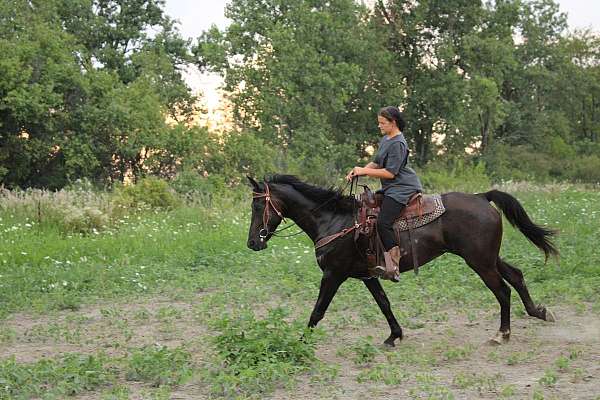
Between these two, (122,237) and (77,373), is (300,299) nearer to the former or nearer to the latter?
(77,373)

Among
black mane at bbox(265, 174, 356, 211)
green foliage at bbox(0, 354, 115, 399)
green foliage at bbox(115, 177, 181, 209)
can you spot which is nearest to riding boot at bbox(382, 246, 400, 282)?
black mane at bbox(265, 174, 356, 211)

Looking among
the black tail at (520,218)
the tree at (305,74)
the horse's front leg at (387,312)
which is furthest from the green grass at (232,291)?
the tree at (305,74)

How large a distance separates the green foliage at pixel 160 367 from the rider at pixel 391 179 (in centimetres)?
231

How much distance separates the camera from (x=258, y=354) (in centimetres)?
675

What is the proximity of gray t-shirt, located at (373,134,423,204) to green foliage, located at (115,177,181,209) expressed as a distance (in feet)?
41.3

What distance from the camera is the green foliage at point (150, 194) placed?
65.3 feet

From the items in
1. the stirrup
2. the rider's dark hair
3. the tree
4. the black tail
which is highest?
the tree

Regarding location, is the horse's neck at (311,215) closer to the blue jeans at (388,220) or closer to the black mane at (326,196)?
the black mane at (326,196)

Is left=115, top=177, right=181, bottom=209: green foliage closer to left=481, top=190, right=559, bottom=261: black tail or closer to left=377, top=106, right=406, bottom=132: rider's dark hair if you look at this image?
left=481, top=190, right=559, bottom=261: black tail

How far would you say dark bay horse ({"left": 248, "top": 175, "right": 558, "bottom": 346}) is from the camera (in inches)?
314

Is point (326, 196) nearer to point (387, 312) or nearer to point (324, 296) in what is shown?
point (324, 296)

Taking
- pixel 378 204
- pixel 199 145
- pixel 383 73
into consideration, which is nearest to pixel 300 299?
pixel 378 204

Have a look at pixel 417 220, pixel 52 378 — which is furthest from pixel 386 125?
pixel 52 378

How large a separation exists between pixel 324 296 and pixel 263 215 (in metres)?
1.08
